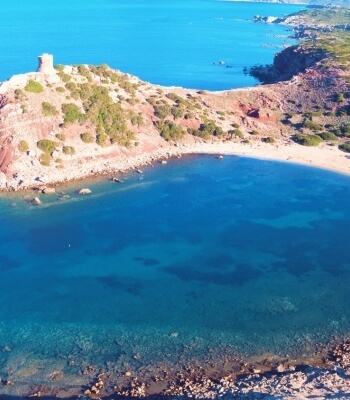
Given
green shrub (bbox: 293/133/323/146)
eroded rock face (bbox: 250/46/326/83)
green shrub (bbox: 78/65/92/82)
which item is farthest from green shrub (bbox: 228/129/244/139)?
eroded rock face (bbox: 250/46/326/83)

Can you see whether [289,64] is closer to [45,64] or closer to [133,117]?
[133,117]

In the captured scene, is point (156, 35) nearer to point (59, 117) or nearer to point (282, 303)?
point (59, 117)

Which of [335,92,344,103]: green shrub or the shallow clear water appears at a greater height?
[335,92,344,103]: green shrub

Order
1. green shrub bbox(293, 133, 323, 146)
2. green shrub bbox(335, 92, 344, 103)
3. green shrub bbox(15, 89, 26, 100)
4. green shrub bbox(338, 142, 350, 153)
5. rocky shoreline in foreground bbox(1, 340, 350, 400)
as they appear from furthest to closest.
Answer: green shrub bbox(335, 92, 344, 103) < green shrub bbox(293, 133, 323, 146) < green shrub bbox(338, 142, 350, 153) < green shrub bbox(15, 89, 26, 100) < rocky shoreline in foreground bbox(1, 340, 350, 400)

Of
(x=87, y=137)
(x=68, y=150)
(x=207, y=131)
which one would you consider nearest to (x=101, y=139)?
(x=87, y=137)

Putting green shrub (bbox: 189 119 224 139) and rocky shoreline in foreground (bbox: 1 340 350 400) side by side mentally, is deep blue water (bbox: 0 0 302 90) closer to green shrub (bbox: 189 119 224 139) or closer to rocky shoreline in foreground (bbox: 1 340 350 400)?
green shrub (bbox: 189 119 224 139)

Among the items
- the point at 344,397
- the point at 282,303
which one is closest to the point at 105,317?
the point at 282,303
